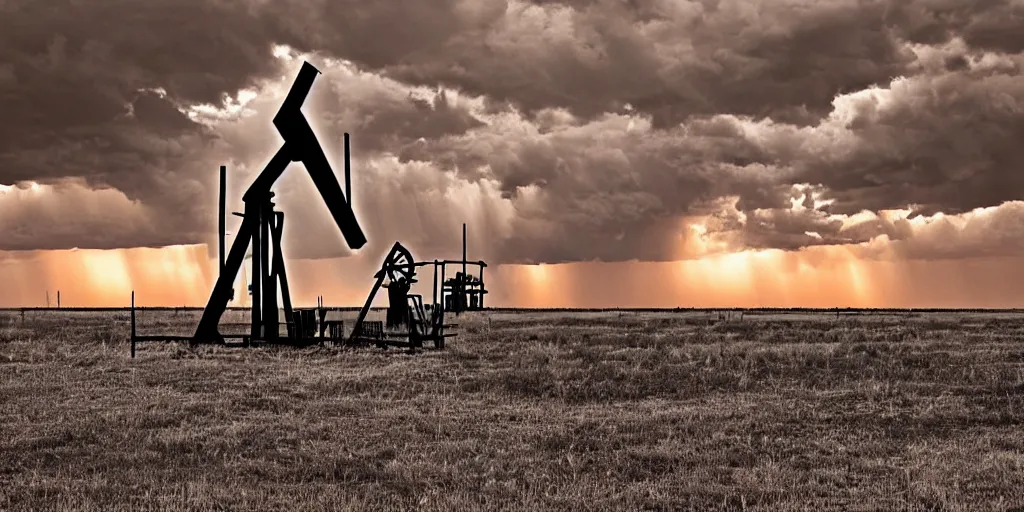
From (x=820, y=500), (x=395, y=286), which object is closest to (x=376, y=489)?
(x=820, y=500)

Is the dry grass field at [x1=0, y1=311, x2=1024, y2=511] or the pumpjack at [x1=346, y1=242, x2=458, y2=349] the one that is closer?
the dry grass field at [x1=0, y1=311, x2=1024, y2=511]

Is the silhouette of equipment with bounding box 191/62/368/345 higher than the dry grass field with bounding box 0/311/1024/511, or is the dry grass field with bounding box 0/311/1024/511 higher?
the silhouette of equipment with bounding box 191/62/368/345

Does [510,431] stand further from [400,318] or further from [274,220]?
[400,318]

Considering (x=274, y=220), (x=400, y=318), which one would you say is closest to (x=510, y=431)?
(x=274, y=220)

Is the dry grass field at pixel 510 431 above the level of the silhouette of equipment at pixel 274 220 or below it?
below

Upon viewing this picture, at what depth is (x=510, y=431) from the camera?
12.7m

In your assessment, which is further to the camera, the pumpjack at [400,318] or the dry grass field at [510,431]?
the pumpjack at [400,318]

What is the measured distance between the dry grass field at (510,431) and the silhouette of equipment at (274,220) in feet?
9.00

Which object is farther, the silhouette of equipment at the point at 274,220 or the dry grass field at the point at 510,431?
the silhouette of equipment at the point at 274,220

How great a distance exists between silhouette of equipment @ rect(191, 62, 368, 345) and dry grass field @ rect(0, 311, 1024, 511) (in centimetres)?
274

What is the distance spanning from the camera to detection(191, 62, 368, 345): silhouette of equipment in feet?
86.0

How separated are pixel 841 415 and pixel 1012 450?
2.92 metres

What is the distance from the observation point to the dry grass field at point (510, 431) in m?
9.03

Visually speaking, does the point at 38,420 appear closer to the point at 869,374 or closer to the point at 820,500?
the point at 820,500
